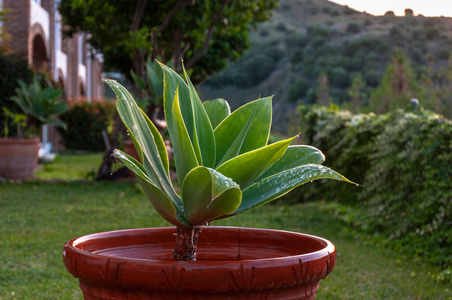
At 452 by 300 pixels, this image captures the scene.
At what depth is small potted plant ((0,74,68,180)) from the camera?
8578 millimetres

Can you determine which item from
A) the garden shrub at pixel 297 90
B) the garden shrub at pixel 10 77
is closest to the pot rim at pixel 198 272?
the garden shrub at pixel 10 77

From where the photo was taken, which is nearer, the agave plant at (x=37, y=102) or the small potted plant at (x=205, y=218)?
the small potted plant at (x=205, y=218)

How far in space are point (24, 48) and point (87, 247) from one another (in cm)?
1278

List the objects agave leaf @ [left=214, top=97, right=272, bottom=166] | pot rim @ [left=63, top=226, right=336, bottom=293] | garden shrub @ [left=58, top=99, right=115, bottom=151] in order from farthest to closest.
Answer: garden shrub @ [left=58, top=99, right=115, bottom=151]
agave leaf @ [left=214, top=97, right=272, bottom=166]
pot rim @ [left=63, top=226, right=336, bottom=293]

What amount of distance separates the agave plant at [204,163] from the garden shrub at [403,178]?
274 cm

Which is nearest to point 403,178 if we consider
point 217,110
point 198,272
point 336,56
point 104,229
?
point 104,229

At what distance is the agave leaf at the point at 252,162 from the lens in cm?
129

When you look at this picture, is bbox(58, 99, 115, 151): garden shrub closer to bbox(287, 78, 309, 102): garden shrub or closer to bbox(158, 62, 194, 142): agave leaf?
bbox(158, 62, 194, 142): agave leaf

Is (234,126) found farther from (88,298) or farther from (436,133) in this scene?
(436,133)

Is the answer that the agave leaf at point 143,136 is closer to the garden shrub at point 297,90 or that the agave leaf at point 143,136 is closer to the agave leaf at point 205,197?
the agave leaf at point 205,197

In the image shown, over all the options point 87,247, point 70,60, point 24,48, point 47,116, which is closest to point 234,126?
point 87,247

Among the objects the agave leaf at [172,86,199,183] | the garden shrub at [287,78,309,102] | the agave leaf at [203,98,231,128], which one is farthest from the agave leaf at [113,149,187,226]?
the garden shrub at [287,78,309,102]

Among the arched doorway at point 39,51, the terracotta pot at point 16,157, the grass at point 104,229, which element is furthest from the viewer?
the arched doorway at point 39,51

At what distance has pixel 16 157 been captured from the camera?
28.2 feet
